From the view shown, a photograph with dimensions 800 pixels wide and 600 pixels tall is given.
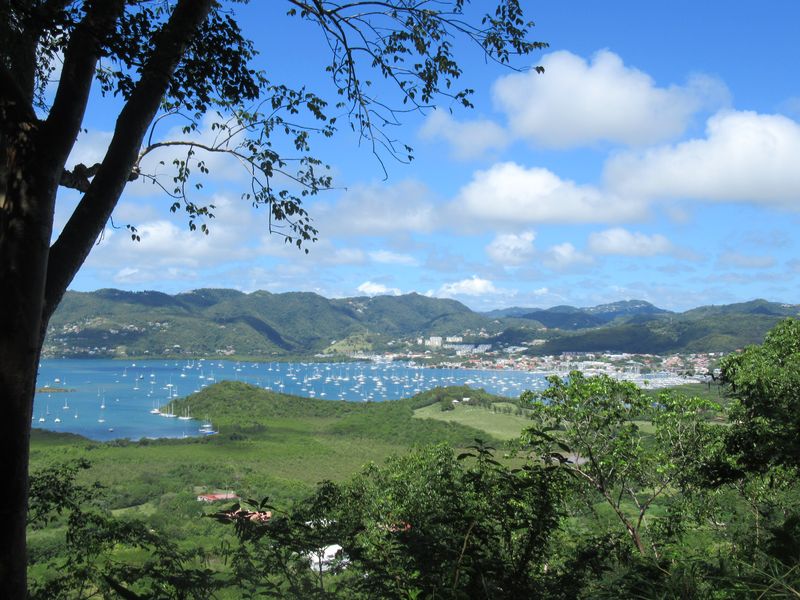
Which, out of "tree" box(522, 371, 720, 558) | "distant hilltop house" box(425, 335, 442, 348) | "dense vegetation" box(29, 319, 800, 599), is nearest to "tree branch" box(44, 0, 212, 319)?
"dense vegetation" box(29, 319, 800, 599)

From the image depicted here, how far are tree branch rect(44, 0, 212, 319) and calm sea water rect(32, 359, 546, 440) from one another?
51789 millimetres

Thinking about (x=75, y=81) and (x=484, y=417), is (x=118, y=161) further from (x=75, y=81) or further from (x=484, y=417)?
(x=484, y=417)

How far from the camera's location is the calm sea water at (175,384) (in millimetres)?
55219

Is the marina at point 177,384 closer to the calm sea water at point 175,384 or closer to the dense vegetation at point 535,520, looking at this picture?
the calm sea water at point 175,384

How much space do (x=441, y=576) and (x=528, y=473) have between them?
0.88 meters

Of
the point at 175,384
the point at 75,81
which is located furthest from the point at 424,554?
the point at 175,384

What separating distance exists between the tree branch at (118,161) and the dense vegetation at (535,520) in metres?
1.06

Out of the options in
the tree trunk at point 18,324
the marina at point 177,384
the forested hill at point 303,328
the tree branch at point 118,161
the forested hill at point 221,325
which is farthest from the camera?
the forested hill at point 221,325

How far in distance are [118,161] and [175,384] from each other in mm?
88928

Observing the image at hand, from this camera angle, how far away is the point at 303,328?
17012 centimetres

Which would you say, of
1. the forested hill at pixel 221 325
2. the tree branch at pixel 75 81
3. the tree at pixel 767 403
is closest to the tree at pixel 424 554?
the tree branch at pixel 75 81

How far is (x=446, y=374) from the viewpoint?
108 m

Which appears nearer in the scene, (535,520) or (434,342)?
(535,520)

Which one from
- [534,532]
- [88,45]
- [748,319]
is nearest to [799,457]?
[534,532]
